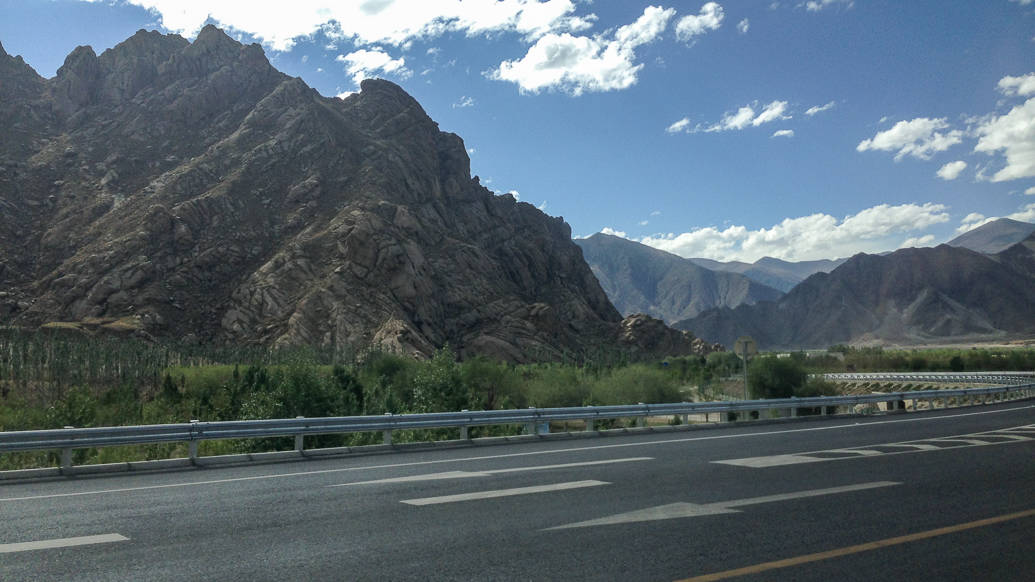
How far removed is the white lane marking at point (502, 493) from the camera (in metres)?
9.54

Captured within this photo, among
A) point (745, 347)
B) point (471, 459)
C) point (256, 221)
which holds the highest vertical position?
point (256, 221)

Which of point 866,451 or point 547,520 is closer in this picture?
point 547,520

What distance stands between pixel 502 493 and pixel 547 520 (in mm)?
1899

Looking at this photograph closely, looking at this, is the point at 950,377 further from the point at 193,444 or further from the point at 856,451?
the point at 193,444

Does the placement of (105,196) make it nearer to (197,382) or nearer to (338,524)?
(197,382)

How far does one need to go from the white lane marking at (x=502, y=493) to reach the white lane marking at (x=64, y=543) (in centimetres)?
332

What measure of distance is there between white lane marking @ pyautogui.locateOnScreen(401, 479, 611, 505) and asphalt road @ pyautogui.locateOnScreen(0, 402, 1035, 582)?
0.05m

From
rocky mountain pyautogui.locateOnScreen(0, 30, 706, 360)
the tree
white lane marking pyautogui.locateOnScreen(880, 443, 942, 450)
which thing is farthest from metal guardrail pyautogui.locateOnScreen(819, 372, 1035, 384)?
white lane marking pyautogui.locateOnScreen(880, 443, 942, 450)

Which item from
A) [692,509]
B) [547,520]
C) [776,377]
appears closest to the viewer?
[547,520]

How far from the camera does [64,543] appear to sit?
729 cm

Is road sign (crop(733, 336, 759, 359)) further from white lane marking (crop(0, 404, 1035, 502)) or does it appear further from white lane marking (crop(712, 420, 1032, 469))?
white lane marking (crop(712, 420, 1032, 469))

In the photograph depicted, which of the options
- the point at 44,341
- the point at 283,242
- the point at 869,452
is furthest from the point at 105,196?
the point at 869,452

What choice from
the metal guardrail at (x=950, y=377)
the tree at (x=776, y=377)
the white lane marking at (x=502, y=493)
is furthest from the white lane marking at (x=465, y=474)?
the metal guardrail at (x=950, y=377)

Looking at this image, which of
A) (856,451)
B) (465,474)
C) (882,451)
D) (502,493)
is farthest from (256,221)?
(502,493)
